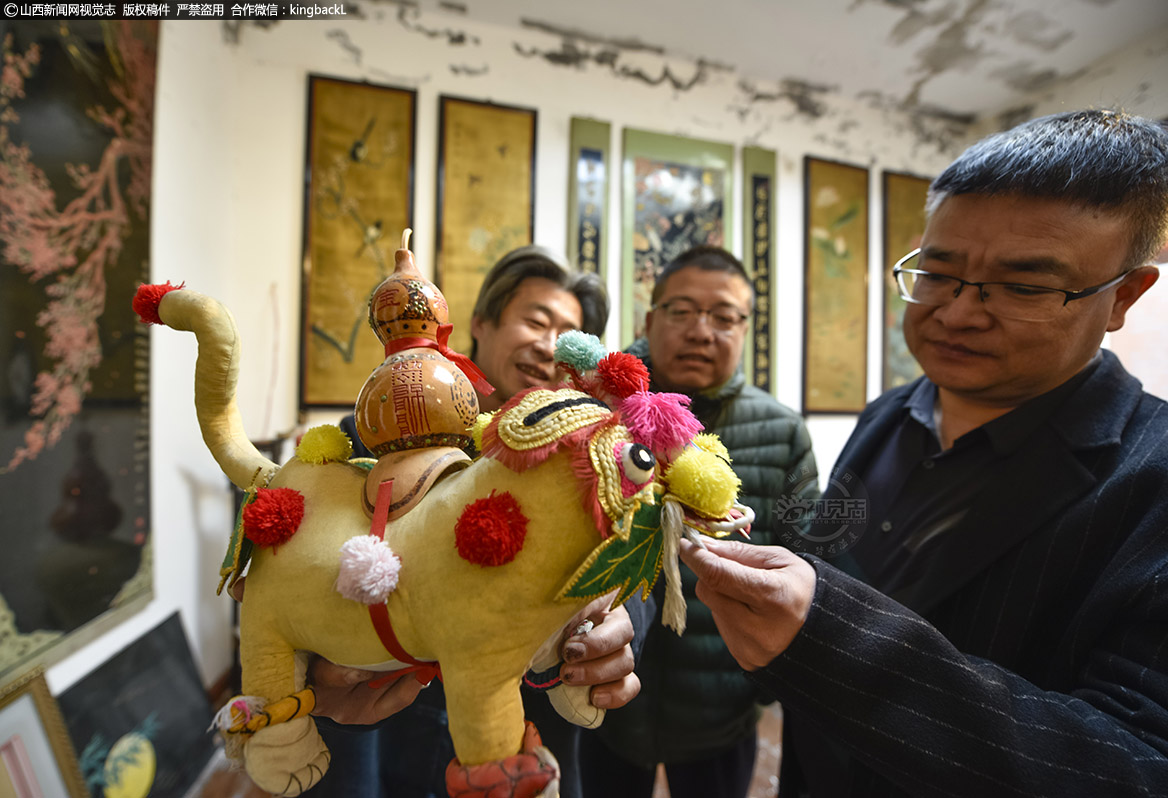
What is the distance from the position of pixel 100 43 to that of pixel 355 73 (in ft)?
3.60

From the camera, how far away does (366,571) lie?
500 millimetres

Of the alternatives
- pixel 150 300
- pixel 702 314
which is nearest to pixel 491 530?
pixel 150 300

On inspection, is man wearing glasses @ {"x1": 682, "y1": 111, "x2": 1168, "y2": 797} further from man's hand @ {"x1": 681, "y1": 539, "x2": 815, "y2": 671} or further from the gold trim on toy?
the gold trim on toy

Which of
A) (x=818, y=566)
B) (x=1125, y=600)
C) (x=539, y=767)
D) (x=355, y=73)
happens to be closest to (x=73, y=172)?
(x=355, y=73)

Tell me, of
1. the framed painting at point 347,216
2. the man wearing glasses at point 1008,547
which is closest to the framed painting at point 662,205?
the framed painting at point 347,216

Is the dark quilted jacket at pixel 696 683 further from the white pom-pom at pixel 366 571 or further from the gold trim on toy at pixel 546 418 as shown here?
the white pom-pom at pixel 366 571

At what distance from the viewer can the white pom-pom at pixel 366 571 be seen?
500 millimetres

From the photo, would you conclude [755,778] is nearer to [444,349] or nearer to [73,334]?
[444,349]

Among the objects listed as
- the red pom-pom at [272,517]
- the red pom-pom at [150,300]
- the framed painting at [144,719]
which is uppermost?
the red pom-pom at [150,300]

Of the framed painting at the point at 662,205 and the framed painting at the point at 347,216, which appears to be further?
the framed painting at the point at 662,205

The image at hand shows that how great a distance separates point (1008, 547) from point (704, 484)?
637 mm

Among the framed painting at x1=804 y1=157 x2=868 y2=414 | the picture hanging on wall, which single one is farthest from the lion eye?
the framed painting at x1=804 y1=157 x2=868 y2=414

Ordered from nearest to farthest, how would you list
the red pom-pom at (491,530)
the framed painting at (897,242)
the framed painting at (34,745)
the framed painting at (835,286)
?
the red pom-pom at (491,530) → the framed painting at (34,745) → the framed painting at (835,286) → the framed painting at (897,242)

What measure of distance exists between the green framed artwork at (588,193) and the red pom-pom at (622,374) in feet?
6.64
